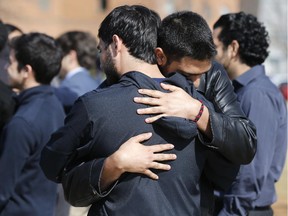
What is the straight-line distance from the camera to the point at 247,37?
13.2 ft

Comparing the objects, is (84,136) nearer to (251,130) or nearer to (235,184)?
(251,130)

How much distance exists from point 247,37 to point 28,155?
169cm

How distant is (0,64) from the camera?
4.83m

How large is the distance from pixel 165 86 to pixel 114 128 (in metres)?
0.29

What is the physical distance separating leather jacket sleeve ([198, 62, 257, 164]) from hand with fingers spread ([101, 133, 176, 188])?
0.21m

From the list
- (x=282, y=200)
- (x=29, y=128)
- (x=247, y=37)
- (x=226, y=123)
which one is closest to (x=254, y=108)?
(x=247, y=37)

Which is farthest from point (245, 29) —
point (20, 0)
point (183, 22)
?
point (20, 0)

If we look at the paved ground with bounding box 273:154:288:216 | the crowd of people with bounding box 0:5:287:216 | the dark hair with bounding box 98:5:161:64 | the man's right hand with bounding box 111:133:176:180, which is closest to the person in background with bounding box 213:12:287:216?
the crowd of people with bounding box 0:5:287:216

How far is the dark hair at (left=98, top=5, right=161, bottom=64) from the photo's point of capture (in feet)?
8.61

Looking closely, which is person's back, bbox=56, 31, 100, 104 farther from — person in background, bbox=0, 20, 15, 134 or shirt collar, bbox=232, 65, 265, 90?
shirt collar, bbox=232, 65, 265, 90

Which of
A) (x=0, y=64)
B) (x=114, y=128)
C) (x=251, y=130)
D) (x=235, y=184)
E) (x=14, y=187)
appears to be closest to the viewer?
(x=114, y=128)

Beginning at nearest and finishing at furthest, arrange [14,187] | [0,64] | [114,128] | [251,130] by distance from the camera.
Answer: [114,128] → [251,130] → [14,187] → [0,64]

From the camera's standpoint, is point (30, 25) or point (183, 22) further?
point (30, 25)

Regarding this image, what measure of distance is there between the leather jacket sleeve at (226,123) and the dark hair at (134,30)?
359mm
